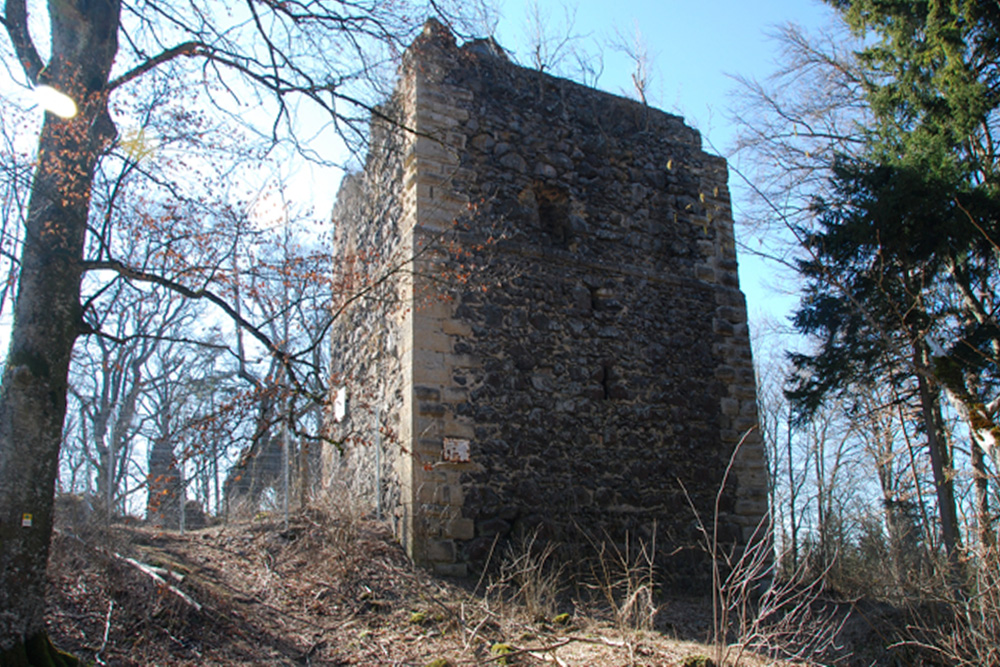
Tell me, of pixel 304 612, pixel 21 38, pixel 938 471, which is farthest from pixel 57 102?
pixel 938 471

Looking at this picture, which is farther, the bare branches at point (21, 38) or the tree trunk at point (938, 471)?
the tree trunk at point (938, 471)

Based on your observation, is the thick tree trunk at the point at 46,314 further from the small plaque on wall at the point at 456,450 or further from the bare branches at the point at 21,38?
the small plaque on wall at the point at 456,450

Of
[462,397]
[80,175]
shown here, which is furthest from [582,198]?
[80,175]

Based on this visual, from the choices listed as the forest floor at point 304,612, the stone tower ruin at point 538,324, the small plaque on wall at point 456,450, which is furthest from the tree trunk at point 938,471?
the small plaque on wall at point 456,450

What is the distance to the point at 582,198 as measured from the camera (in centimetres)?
905

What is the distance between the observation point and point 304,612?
618 cm

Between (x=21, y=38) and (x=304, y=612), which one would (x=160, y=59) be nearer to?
(x=21, y=38)

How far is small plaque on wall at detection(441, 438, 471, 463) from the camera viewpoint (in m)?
7.35

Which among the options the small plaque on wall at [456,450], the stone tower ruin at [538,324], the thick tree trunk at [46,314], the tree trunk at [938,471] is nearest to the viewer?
the thick tree trunk at [46,314]

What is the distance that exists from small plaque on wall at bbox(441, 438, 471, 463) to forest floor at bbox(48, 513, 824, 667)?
1.03m

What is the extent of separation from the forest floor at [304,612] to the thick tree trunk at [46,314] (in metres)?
0.83

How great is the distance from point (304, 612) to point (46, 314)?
123 inches

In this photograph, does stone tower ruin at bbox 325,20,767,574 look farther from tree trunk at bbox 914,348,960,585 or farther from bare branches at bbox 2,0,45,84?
bare branches at bbox 2,0,45,84

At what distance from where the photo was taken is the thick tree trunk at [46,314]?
14.4 feet
